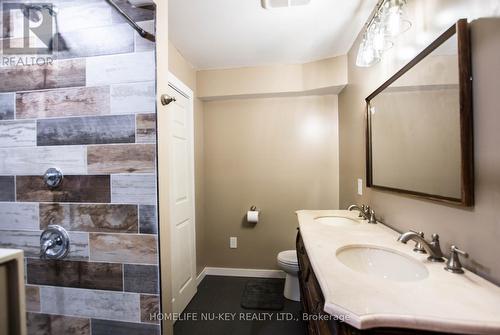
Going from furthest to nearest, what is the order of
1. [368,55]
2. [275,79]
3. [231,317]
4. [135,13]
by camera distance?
[275,79] < [231,317] < [368,55] < [135,13]

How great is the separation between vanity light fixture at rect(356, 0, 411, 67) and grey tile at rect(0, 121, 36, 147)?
1.88 m

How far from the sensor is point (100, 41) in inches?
40.1

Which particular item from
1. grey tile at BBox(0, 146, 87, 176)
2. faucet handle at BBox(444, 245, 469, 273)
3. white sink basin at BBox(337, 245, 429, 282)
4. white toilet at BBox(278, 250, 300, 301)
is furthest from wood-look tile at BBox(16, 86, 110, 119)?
white toilet at BBox(278, 250, 300, 301)

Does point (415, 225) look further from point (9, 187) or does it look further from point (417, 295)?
point (9, 187)

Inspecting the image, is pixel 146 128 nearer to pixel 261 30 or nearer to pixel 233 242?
pixel 261 30

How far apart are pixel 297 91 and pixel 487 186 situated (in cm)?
188

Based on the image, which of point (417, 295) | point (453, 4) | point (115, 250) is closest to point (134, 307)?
point (115, 250)

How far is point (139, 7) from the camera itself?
0.99 meters

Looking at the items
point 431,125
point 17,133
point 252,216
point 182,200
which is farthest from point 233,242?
point 431,125

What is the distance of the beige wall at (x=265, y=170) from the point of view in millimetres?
2490

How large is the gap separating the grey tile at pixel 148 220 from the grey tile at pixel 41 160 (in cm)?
35

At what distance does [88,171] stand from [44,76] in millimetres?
512

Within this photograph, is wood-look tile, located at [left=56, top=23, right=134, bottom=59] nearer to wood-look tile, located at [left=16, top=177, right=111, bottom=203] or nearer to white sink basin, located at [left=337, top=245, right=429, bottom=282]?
wood-look tile, located at [left=16, top=177, right=111, bottom=203]

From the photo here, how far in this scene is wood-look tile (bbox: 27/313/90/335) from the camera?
1.05 metres
